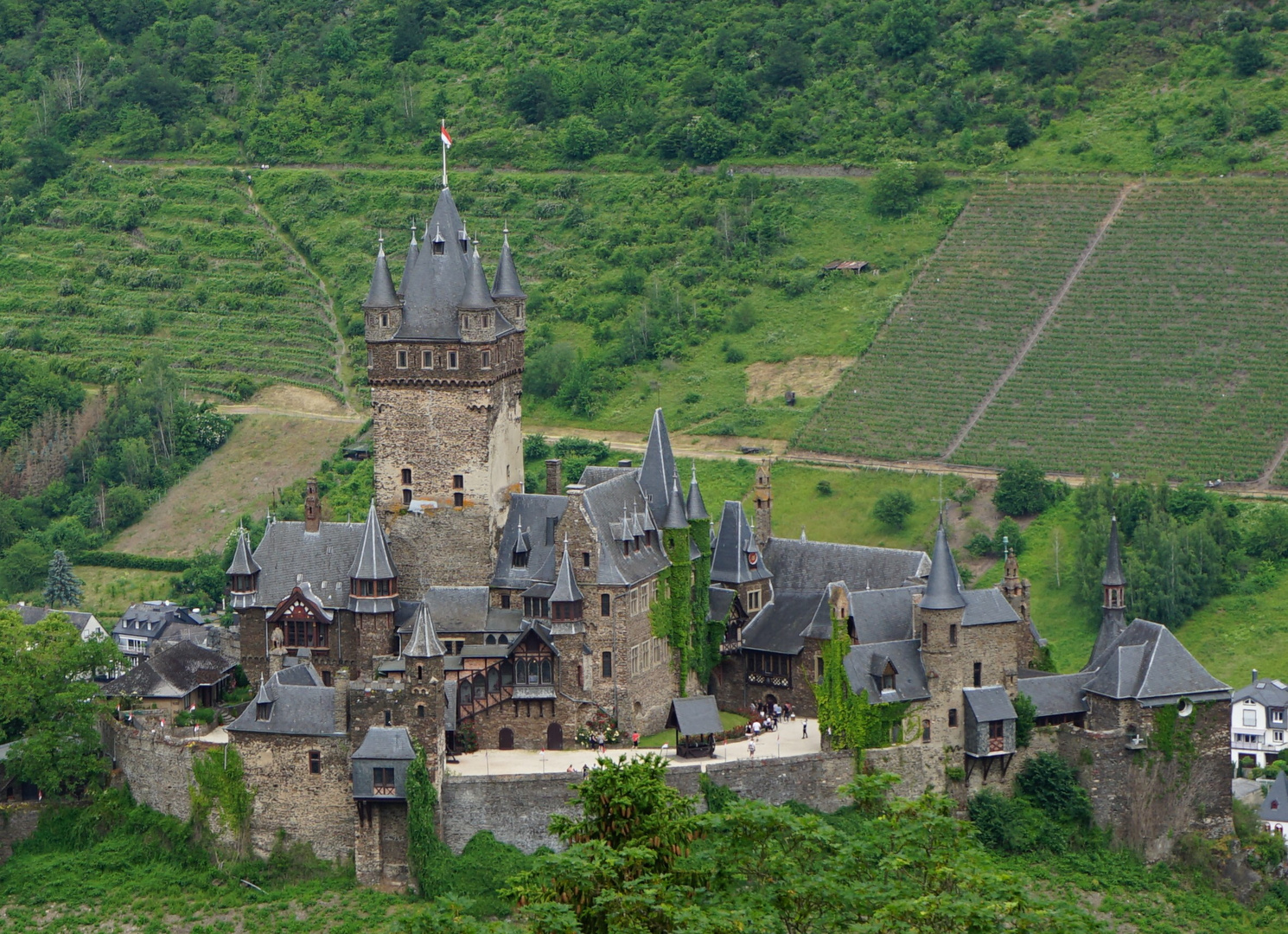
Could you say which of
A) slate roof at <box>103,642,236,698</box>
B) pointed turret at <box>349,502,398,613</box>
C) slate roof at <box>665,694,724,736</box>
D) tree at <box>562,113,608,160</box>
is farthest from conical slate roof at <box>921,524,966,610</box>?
tree at <box>562,113,608,160</box>

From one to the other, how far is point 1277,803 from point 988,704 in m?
15.7

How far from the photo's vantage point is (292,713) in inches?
3342

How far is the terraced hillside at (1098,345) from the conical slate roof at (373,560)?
38215 millimetres

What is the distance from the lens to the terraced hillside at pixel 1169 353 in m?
121

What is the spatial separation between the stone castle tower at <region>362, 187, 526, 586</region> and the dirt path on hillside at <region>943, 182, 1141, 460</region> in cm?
3650

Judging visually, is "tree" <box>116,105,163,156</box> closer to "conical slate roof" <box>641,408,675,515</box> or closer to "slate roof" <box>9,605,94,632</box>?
"slate roof" <box>9,605,94,632</box>

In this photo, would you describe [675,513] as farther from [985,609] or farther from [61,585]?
[61,585]

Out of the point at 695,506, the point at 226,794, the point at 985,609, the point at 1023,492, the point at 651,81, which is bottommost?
the point at 226,794

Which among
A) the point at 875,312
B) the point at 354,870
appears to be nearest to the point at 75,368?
the point at 875,312

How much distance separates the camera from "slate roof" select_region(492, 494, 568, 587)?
90312mm

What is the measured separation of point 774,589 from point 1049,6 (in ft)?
231

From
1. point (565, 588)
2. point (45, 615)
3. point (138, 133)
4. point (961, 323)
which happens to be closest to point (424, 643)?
Answer: point (565, 588)

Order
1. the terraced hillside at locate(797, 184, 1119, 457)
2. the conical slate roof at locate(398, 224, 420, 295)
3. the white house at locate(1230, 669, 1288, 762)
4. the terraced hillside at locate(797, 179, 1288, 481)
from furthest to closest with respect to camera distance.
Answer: the terraced hillside at locate(797, 184, 1119, 457) < the terraced hillside at locate(797, 179, 1288, 481) < the white house at locate(1230, 669, 1288, 762) < the conical slate roof at locate(398, 224, 420, 295)

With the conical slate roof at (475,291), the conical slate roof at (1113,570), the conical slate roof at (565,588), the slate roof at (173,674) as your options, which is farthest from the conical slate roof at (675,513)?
the slate roof at (173,674)
